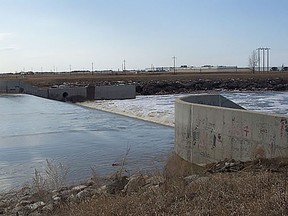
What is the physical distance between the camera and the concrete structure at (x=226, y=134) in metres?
9.87

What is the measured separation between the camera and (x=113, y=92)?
5484 cm

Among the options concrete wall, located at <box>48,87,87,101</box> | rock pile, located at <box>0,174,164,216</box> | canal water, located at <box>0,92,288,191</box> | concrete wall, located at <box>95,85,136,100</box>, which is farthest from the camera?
concrete wall, located at <box>95,85,136,100</box>

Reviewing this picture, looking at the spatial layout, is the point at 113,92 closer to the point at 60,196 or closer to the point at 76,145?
the point at 76,145

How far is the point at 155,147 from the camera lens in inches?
704

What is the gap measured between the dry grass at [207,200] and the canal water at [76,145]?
18.2ft

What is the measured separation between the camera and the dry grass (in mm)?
5316

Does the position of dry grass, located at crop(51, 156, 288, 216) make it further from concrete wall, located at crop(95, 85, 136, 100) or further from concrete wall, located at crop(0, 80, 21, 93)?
concrete wall, located at crop(0, 80, 21, 93)

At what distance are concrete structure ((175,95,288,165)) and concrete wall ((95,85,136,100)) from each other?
39.6 m

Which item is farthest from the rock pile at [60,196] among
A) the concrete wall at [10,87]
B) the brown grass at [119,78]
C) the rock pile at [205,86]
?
the brown grass at [119,78]

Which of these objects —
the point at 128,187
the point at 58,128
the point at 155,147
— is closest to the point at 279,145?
the point at 128,187

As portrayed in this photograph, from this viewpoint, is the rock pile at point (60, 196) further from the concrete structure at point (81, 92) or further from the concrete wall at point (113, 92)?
the concrete wall at point (113, 92)

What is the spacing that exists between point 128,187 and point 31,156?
828 cm

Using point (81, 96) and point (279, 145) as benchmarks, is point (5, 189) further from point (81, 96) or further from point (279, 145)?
point (81, 96)

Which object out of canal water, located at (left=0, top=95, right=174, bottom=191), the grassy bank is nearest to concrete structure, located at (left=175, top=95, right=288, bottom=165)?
the grassy bank
